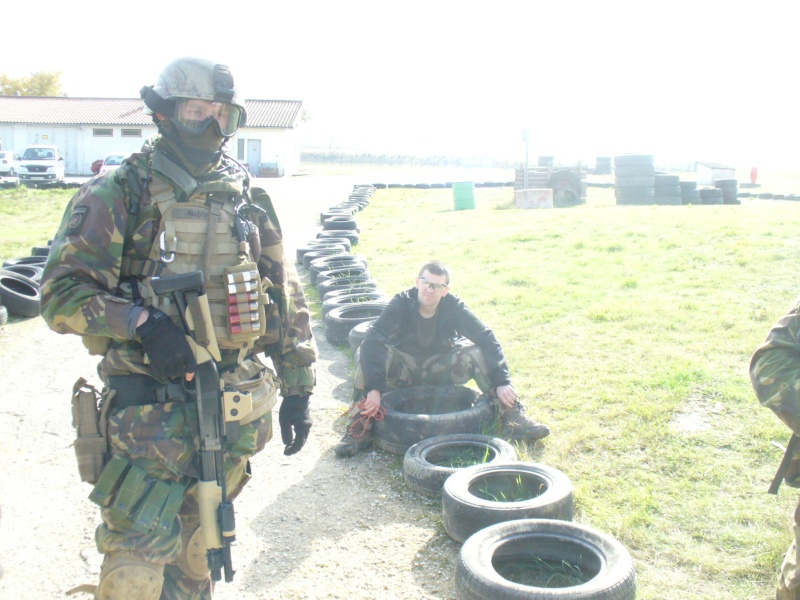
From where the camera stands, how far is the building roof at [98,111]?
47.1 m

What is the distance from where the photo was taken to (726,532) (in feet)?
14.0

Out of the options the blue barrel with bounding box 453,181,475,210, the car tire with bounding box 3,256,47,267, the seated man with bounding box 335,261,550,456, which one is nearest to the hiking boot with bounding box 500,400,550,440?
the seated man with bounding box 335,261,550,456

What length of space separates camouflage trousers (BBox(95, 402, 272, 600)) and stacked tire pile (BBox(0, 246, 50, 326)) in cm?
694

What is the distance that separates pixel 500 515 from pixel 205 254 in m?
2.16

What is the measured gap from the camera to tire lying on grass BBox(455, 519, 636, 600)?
3484mm

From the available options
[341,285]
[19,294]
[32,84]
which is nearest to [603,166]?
[341,285]

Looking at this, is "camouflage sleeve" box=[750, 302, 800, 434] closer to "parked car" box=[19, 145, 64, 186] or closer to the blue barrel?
the blue barrel

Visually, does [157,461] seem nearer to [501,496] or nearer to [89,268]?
[89,268]

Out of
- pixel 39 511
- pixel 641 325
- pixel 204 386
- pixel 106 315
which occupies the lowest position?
pixel 39 511

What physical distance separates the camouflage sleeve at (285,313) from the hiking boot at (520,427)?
2.53 metres

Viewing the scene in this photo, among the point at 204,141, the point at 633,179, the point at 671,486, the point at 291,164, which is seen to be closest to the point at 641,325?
the point at 671,486

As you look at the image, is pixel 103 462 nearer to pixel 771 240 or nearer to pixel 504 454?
pixel 504 454

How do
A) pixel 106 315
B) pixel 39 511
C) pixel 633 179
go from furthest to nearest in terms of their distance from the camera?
pixel 633 179 < pixel 39 511 < pixel 106 315

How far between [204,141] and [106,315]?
0.82 meters
